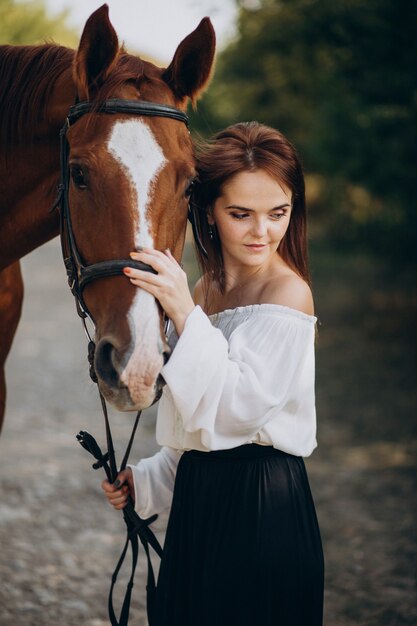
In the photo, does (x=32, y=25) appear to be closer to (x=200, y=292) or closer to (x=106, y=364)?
(x=200, y=292)

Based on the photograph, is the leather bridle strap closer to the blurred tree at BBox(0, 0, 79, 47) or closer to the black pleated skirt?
the black pleated skirt

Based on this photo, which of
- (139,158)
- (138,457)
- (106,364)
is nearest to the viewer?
(106,364)

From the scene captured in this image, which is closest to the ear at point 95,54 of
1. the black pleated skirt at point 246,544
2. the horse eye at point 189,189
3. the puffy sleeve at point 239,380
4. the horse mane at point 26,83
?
the horse mane at point 26,83

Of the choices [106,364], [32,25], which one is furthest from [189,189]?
[32,25]

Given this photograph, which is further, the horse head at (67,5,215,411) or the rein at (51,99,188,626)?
the rein at (51,99,188,626)

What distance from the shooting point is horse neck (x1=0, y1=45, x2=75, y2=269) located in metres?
2.12

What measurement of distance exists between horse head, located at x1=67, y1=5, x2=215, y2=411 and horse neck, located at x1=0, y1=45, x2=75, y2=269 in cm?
17

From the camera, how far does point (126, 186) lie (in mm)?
1727

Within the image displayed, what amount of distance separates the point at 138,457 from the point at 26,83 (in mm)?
3851

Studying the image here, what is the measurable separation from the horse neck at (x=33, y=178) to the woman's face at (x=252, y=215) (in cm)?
62

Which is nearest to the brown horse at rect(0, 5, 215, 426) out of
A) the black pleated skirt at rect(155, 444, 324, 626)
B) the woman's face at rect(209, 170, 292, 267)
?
the woman's face at rect(209, 170, 292, 267)

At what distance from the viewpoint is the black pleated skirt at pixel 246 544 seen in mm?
1811

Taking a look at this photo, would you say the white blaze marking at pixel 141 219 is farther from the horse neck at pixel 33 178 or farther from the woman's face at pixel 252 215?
the horse neck at pixel 33 178

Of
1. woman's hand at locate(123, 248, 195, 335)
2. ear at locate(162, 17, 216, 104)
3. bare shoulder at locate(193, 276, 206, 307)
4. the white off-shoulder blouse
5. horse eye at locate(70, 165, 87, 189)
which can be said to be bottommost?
the white off-shoulder blouse
